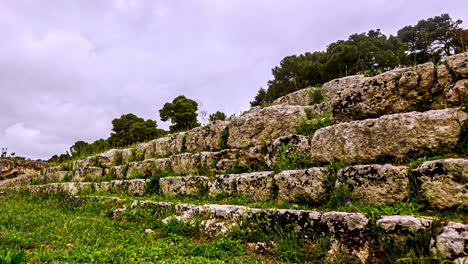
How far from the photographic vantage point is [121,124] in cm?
2711

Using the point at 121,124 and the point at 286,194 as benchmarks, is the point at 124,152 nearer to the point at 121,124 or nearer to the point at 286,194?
the point at 286,194

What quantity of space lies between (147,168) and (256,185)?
15.5ft

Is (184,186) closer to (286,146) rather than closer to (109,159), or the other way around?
(286,146)

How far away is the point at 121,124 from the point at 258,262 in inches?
1082

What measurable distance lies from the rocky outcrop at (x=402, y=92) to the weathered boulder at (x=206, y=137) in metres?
3.02

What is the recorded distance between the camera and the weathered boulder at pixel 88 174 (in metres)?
9.62

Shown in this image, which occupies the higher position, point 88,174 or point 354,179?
point 88,174

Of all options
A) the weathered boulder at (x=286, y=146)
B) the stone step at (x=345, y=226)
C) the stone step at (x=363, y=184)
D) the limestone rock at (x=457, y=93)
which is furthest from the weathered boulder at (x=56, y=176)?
the limestone rock at (x=457, y=93)

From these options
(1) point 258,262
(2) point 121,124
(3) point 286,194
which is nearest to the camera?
(1) point 258,262

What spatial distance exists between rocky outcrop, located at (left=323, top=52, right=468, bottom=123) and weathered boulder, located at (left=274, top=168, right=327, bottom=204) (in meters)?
1.21

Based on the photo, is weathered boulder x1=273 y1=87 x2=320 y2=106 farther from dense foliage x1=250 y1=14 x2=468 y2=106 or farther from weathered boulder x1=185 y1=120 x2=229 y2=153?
dense foliage x1=250 y1=14 x2=468 y2=106

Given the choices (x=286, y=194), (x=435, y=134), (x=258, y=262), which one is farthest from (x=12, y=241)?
(x=435, y=134)

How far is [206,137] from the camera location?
6820 millimetres

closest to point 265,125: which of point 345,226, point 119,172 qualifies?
point 345,226
